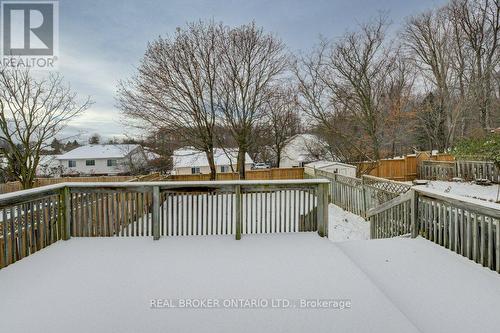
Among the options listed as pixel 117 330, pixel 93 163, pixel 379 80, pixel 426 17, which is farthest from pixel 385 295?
pixel 93 163

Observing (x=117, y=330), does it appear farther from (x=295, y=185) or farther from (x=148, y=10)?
(x=148, y=10)

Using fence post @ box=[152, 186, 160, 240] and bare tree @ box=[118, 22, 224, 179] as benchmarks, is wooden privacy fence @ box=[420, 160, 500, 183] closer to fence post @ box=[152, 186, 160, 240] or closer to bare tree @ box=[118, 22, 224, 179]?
bare tree @ box=[118, 22, 224, 179]

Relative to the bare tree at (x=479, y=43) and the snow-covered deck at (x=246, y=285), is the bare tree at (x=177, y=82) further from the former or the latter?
the bare tree at (x=479, y=43)

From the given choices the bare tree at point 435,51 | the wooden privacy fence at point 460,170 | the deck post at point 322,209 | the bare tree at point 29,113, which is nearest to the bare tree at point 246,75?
the bare tree at point 29,113

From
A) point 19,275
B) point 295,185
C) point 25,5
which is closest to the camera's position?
point 19,275

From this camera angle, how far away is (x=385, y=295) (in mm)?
2535

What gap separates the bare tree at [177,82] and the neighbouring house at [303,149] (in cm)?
1081

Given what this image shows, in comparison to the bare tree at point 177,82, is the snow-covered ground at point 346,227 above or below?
below

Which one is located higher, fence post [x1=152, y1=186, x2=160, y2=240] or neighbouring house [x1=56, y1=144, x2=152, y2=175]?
neighbouring house [x1=56, y1=144, x2=152, y2=175]

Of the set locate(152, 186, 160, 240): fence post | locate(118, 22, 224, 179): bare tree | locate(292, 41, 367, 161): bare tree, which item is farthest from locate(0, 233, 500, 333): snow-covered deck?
locate(292, 41, 367, 161): bare tree

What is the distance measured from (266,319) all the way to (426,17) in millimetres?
25014

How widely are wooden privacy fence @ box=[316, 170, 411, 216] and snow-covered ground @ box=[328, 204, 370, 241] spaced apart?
0.39 metres

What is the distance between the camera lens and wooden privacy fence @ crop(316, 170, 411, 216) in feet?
22.9

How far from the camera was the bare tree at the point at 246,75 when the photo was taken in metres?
11.6
